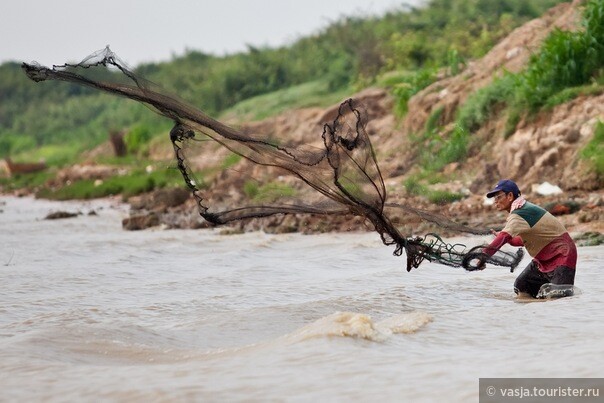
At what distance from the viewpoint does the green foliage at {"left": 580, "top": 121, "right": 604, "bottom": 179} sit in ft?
43.0

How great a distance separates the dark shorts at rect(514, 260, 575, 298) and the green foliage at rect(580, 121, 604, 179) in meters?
5.57

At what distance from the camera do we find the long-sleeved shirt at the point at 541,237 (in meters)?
7.54

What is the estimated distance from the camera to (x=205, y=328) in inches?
284

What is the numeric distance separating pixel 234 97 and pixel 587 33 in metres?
21.5

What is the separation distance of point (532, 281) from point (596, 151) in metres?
6.00

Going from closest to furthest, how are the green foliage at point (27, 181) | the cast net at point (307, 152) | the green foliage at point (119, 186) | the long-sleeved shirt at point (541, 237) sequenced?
the cast net at point (307, 152)
the long-sleeved shirt at point (541, 237)
the green foliage at point (119, 186)
the green foliage at point (27, 181)

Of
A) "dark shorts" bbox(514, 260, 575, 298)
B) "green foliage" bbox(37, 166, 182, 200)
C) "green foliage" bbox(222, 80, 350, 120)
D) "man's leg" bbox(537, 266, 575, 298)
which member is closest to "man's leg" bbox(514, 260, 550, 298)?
"dark shorts" bbox(514, 260, 575, 298)

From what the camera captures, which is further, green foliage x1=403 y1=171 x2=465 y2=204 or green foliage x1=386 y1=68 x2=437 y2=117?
green foliage x1=386 y1=68 x2=437 y2=117

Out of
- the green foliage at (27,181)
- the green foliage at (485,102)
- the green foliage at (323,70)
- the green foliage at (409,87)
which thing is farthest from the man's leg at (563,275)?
the green foliage at (27,181)

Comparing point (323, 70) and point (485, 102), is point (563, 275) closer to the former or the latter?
point (485, 102)

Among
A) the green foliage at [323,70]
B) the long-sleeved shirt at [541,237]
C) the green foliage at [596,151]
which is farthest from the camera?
the green foliage at [323,70]

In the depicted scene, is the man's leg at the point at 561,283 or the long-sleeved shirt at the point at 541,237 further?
the man's leg at the point at 561,283

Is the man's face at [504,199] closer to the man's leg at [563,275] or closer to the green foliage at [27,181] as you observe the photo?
the man's leg at [563,275]

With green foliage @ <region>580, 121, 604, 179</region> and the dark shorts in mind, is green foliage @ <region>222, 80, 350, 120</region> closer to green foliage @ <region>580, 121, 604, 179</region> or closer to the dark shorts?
green foliage @ <region>580, 121, 604, 179</region>
